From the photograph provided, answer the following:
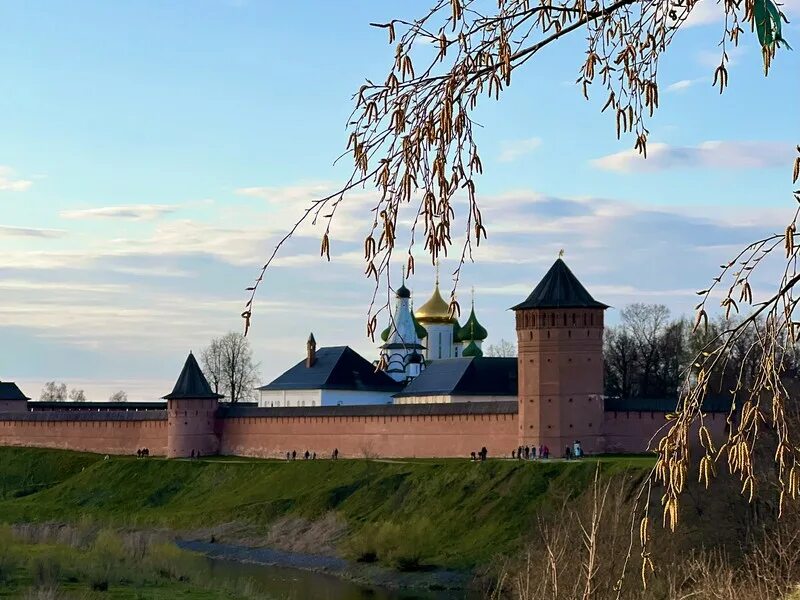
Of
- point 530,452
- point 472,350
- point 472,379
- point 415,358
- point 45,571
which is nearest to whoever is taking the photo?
point 45,571

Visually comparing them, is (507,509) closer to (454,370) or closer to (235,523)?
(235,523)

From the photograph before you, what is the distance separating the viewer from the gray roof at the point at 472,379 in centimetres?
4084

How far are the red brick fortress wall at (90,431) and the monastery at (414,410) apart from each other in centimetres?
4

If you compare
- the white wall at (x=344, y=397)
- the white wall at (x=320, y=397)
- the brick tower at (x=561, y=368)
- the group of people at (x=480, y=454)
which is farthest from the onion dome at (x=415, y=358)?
the brick tower at (x=561, y=368)

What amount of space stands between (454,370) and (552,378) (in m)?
9.30

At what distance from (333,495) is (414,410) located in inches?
212

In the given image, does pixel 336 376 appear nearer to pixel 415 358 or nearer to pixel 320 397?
pixel 320 397

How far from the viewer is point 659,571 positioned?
592 inches

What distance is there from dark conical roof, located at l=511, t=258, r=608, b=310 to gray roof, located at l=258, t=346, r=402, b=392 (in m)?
13.3

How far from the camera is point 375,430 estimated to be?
36.9 meters

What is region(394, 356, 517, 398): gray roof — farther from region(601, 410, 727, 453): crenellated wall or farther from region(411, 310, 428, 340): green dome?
region(411, 310, 428, 340): green dome

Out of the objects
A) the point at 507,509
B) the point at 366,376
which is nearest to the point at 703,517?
the point at 507,509

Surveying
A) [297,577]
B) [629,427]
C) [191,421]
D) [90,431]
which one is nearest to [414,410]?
[629,427]

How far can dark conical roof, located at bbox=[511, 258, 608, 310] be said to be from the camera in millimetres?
33594
